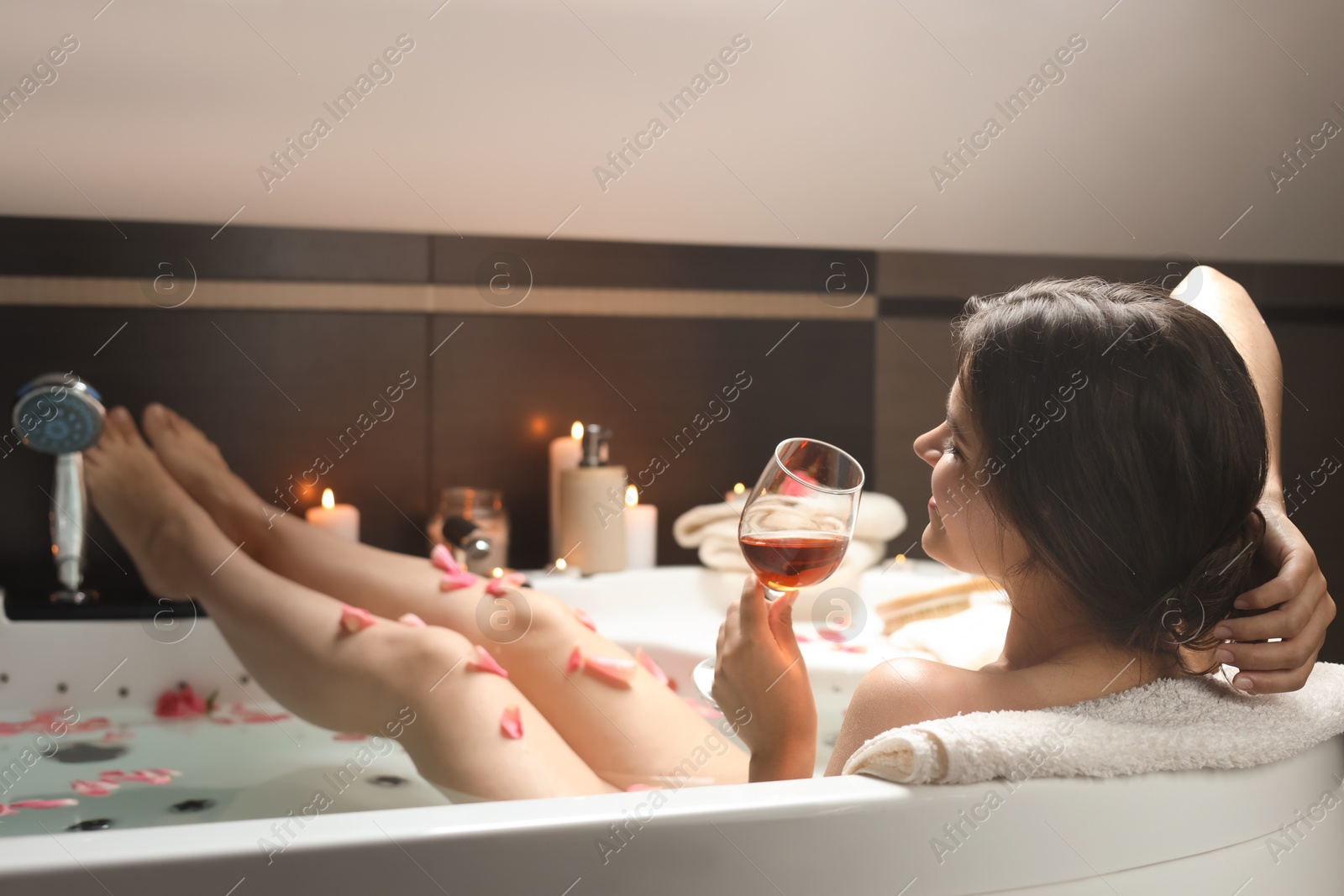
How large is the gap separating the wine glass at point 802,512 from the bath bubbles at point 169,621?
1122mm

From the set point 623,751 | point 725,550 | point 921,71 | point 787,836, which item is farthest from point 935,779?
point 921,71

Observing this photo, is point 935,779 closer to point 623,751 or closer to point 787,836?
point 787,836

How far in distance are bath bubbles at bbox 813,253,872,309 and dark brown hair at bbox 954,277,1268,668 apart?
56.7 inches

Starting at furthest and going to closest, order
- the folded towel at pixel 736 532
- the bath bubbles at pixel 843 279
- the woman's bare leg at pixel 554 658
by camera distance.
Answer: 1. the bath bubbles at pixel 843 279
2. the folded towel at pixel 736 532
3. the woman's bare leg at pixel 554 658

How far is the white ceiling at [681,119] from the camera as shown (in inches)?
60.3

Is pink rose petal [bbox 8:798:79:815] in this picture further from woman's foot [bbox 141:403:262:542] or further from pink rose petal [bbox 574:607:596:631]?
pink rose petal [bbox 574:607:596:631]

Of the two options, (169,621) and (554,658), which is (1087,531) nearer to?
(554,658)

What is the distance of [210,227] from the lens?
6.13 ft

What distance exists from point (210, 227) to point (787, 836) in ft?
5.29

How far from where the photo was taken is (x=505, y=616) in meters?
1.36

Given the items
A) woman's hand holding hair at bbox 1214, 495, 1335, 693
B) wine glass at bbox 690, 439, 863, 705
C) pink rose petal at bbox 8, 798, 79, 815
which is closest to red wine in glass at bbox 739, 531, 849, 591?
wine glass at bbox 690, 439, 863, 705

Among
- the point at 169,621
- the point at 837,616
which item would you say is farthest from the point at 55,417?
the point at 837,616

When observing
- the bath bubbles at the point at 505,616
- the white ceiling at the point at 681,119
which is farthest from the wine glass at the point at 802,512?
the white ceiling at the point at 681,119

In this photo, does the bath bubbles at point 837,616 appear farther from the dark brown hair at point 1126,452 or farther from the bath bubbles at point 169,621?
the bath bubbles at point 169,621
